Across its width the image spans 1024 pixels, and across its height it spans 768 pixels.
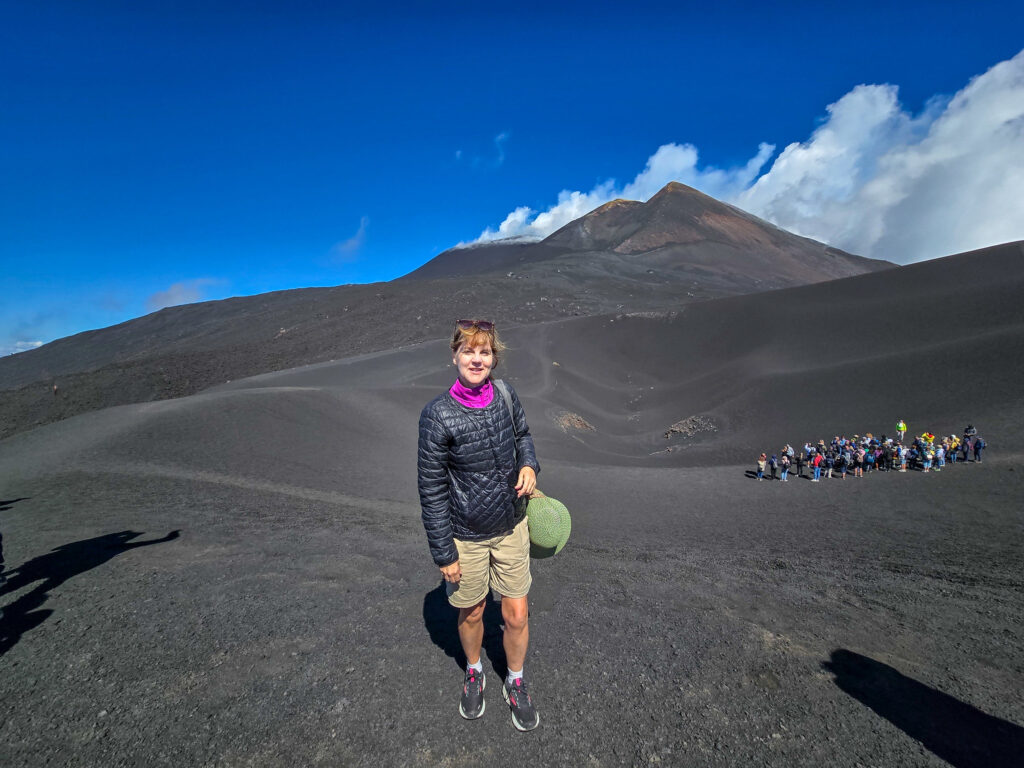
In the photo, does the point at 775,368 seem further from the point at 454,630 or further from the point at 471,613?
the point at 471,613

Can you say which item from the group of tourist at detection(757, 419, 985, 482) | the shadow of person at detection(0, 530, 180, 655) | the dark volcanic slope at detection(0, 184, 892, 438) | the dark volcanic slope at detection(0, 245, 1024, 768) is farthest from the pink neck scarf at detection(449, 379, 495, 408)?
the dark volcanic slope at detection(0, 184, 892, 438)

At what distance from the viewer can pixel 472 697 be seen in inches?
111

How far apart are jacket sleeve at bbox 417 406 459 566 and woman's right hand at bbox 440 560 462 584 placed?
0.03m

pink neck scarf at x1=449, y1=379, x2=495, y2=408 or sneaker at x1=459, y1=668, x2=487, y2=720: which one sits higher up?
pink neck scarf at x1=449, y1=379, x2=495, y2=408

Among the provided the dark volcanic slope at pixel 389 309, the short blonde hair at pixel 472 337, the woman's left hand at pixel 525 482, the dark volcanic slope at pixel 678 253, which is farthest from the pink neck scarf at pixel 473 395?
the dark volcanic slope at pixel 678 253

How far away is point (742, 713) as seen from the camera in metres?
2.86

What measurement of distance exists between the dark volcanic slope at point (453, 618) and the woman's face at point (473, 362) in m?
2.03

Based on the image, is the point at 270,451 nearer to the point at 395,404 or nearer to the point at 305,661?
the point at 395,404

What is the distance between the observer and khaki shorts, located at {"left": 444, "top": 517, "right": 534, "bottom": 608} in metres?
2.66

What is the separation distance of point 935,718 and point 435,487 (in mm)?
3142

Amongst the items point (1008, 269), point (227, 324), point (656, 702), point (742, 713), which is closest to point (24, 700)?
point (656, 702)

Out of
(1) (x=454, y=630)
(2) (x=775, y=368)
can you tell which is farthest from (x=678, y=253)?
(1) (x=454, y=630)

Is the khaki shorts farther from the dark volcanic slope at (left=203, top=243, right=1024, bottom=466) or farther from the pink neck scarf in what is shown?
the dark volcanic slope at (left=203, top=243, right=1024, bottom=466)

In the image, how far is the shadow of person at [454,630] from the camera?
337 cm
